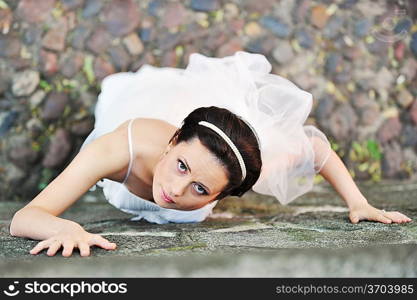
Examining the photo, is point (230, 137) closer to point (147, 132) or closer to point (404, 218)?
point (147, 132)

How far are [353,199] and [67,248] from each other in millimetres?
1319

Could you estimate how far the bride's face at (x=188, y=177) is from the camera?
8.07ft

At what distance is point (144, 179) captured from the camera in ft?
9.45

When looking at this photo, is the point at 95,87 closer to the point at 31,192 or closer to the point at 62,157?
the point at 62,157

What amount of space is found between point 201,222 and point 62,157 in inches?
51.9

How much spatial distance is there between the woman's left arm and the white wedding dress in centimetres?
5

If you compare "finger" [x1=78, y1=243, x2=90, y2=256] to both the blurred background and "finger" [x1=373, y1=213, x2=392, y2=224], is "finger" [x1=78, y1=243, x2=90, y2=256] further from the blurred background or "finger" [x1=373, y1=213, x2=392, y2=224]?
the blurred background

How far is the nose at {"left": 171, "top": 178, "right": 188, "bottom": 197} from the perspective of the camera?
2.46 metres

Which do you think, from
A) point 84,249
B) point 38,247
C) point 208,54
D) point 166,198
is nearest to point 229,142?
point 166,198

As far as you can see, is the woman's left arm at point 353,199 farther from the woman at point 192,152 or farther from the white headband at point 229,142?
the white headband at point 229,142

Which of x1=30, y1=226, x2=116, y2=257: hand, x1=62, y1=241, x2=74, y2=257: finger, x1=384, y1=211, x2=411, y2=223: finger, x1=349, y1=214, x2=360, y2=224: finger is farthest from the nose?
x1=384, y1=211, x2=411, y2=223: finger

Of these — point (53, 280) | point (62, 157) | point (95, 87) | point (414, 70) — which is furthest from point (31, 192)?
point (414, 70)

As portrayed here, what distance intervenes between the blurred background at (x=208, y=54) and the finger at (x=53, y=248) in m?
1.77

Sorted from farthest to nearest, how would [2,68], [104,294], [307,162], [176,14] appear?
[176,14] < [2,68] < [307,162] < [104,294]
